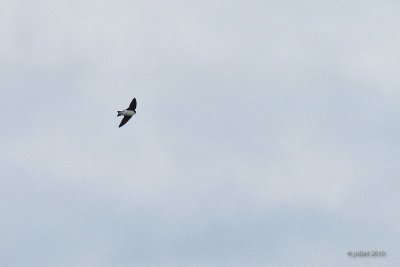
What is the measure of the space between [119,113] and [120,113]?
0.99 feet

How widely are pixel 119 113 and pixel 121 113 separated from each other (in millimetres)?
1007

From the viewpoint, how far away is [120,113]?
7835 inches

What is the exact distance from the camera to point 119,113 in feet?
653

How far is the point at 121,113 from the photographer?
656 ft
